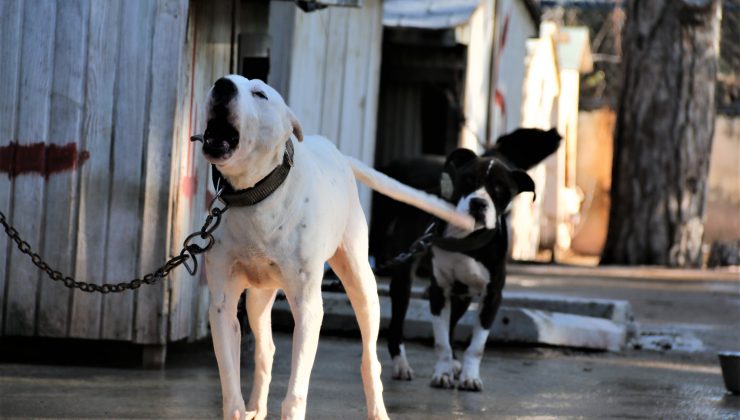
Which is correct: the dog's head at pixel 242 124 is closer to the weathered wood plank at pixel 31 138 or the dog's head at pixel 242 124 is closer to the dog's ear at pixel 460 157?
the weathered wood plank at pixel 31 138

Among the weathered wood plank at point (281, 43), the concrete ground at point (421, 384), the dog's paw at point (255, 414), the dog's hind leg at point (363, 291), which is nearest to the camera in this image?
the dog's paw at point (255, 414)

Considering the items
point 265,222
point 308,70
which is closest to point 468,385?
point 265,222

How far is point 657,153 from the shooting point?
21172mm

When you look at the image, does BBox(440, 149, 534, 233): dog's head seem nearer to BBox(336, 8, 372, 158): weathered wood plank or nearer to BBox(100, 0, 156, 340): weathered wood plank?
BBox(100, 0, 156, 340): weathered wood plank

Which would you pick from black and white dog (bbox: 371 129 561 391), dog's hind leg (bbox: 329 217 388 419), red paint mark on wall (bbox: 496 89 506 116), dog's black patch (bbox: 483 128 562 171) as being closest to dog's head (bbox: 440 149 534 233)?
black and white dog (bbox: 371 129 561 391)

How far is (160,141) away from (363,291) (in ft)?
7.19

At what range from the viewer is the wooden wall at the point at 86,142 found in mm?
7383

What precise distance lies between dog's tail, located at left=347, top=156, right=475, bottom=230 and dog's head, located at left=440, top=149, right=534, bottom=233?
0.67 feet

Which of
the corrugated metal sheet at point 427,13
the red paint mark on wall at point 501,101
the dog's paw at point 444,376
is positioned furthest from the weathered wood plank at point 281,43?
the red paint mark on wall at point 501,101

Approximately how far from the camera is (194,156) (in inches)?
321

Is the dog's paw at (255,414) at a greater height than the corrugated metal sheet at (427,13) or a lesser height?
lesser

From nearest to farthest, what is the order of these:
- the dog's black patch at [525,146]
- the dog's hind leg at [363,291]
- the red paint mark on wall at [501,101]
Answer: the dog's hind leg at [363,291], the dog's black patch at [525,146], the red paint mark on wall at [501,101]

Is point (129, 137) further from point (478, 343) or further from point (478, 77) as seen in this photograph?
point (478, 77)

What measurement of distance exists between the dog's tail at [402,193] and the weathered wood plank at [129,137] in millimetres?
1700
